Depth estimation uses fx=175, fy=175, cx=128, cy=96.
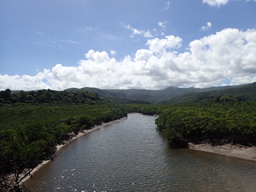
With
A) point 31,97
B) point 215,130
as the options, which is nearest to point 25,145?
point 215,130

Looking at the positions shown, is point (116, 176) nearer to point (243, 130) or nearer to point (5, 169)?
point (5, 169)

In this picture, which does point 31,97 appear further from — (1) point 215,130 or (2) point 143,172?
(1) point 215,130

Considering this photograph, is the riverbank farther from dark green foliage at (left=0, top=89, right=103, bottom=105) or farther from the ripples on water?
dark green foliage at (left=0, top=89, right=103, bottom=105)

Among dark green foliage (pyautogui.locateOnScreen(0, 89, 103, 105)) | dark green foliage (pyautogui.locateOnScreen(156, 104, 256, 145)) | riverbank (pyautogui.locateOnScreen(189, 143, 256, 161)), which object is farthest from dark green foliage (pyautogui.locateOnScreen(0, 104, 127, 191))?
dark green foliage (pyautogui.locateOnScreen(0, 89, 103, 105))

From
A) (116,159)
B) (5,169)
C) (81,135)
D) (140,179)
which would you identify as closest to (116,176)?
(140,179)

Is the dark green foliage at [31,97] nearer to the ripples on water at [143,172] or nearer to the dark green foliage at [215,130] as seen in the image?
the ripples on water at [143,172]

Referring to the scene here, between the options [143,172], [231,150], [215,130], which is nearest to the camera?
[143,172]
